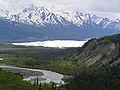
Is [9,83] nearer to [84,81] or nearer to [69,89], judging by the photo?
[69,89]

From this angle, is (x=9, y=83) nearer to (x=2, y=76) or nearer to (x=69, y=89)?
(x=2, y=76)

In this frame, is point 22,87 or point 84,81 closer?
point 22,87

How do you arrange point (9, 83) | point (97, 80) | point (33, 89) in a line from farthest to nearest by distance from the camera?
point (97, 80)
point (9, 83)
point (33, 89)

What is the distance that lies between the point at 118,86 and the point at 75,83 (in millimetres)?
27983

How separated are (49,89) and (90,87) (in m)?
Answer: 22.9

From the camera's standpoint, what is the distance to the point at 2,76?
198m

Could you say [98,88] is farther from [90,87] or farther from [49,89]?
[49,89]

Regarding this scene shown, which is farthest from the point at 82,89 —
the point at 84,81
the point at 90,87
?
the point at 84,81

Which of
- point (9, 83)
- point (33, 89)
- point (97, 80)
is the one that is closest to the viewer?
point (33, 89)

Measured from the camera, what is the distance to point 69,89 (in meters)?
186

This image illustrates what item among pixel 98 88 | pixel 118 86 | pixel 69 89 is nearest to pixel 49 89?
pixel 69 89

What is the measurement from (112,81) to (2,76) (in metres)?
65.8

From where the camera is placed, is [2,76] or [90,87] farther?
[2,76]

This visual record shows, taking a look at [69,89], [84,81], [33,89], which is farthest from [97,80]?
[33,89]
